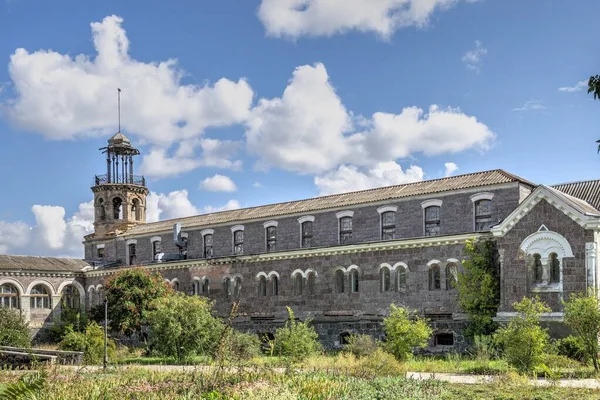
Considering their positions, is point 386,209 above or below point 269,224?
above

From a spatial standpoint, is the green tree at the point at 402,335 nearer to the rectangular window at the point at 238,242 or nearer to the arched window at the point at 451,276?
the arched window at the point at 451,276

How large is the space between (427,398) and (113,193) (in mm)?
42798

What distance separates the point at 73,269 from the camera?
2103 inches

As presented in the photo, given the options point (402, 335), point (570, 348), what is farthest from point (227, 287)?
point (570, 348)

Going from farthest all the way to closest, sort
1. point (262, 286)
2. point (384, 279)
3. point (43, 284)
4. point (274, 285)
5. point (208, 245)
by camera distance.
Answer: point (43, 284) < point (208, 245) < point (262, 286) < point (274, 285) < point (384, 279)

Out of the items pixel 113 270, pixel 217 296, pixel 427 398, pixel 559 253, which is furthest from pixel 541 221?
pixel 113 270

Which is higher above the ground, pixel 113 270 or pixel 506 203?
pixel 506 203

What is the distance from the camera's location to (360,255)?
1478 inches

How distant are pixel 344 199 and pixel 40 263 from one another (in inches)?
968

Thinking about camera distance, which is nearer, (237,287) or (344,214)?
(344,214)

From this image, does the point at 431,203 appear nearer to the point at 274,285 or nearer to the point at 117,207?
the point at 274,285

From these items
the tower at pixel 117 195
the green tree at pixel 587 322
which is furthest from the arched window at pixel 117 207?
the green tree at pixel 587 322

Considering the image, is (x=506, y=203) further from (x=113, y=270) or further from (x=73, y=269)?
(x=73, y=269)

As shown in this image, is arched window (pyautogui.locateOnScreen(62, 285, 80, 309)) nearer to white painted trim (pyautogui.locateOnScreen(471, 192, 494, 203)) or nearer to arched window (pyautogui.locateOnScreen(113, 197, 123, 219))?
arched window (pyautogui.locateOnScreen(113, 197, 123, 219))
